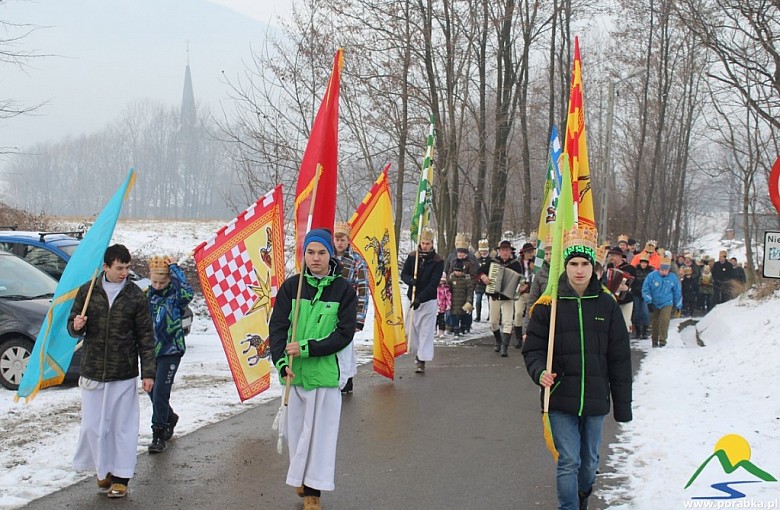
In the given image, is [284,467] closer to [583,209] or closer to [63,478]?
[63,478]

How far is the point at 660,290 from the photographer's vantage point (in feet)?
55.2

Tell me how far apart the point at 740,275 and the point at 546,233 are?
1873cm

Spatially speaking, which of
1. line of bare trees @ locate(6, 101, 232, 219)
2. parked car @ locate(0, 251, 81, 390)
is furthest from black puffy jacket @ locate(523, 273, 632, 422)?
line of bare trees @ locate(6, 101, 232, 219)

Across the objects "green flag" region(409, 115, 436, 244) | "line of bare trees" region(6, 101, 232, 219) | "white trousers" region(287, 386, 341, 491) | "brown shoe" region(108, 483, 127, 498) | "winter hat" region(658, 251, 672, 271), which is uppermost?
"line of bare trees" region(6, 101, 232, 219)

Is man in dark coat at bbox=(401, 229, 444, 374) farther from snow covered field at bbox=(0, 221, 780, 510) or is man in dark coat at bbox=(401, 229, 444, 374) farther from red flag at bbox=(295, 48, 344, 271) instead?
red flag at bbox=(295, 48, 344, 271)

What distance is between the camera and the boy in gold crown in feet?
17.3

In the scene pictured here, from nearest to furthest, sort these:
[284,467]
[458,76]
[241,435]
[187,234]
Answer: [284,467] → [241,435] → [458,76] → [187,234]

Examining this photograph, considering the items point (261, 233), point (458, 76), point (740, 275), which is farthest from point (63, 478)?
point (740, 275)

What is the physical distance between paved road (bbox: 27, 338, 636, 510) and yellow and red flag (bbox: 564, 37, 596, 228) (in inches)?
89.5

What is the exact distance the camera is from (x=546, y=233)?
14.4 metres

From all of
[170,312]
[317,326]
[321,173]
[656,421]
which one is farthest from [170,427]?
[656,421]

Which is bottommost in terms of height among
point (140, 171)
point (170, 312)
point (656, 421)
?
point (656, 421)

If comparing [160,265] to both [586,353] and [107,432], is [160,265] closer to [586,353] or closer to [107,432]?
[107,432]

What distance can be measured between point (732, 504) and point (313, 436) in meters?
2.89
